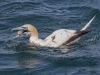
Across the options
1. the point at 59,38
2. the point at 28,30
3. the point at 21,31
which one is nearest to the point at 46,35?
the point at 28,30

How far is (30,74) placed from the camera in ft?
35.5

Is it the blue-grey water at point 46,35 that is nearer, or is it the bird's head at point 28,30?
the blue-grey water at point 46,35

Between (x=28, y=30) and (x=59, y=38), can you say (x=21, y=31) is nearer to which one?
(x=28, y=30)

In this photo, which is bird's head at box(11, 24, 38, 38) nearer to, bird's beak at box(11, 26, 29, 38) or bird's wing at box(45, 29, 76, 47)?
bird's beak at box(11, 26, 29, 38)

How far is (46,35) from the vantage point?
13625mm

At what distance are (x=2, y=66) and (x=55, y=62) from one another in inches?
49.3

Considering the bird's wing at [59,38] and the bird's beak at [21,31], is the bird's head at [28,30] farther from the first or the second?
the bird's wing at [59,38]

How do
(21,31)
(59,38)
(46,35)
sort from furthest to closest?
(46,35) < (21,31) < (59,38)

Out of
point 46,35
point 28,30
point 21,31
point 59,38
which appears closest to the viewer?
point 59,38

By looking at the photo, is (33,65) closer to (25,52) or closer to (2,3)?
(25,52)

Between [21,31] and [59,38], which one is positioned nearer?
[59,38]

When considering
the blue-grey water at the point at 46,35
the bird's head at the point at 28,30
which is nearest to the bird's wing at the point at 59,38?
the blue-grey water at the point at 46,35

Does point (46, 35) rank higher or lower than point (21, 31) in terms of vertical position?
lower

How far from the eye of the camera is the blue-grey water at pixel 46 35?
11125mm
